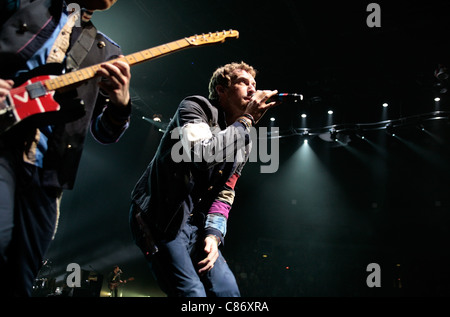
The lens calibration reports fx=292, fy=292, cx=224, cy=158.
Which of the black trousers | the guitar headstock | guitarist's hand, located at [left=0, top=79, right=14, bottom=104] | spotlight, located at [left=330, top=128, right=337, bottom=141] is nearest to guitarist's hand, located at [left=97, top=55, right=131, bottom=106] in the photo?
guitarist's hand, located at [left=0, top=79, right=14, bottom=104]

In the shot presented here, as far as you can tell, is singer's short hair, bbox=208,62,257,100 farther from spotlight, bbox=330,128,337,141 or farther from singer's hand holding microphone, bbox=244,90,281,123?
spotlight, bbox=330,128,337,141

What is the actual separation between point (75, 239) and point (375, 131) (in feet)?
36.5

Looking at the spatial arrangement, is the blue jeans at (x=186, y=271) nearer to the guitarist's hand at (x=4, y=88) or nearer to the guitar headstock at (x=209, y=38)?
the guitarist's hand at (x=4, y=88)

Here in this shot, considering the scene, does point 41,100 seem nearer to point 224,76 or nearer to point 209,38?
point 209,38

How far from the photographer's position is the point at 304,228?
39.8 ft

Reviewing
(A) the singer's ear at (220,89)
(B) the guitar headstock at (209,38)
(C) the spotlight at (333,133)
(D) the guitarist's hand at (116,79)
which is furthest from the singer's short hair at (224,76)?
(C) the spotlight at (333,133)

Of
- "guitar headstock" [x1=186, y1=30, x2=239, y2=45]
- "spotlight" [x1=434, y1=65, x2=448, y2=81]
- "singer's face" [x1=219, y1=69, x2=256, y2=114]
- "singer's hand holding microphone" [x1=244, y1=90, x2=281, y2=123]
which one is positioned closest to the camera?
"singer's hand holding microphone" [x1=244, y1=90, x2=281, y2=123]

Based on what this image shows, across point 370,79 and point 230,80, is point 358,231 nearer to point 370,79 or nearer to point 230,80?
point 370,79

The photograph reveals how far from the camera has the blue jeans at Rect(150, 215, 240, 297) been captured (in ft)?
4.95

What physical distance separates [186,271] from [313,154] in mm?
10527

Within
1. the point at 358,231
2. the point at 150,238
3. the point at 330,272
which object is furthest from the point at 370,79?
the point at 150,238

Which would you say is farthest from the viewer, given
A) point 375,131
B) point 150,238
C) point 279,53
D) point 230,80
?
point 375,131

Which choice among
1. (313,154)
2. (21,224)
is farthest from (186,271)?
(313,154)

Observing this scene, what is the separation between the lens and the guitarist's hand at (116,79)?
1.39 m
